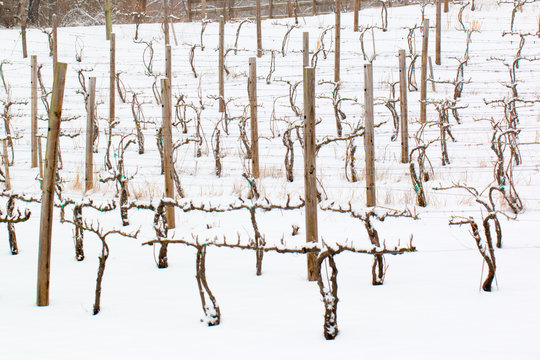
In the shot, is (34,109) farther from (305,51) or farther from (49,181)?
(49,181)

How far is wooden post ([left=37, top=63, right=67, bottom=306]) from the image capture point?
331 cm

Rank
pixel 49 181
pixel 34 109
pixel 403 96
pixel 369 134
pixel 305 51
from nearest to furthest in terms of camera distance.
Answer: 1. pixel 49 181
2. pixel 369 134
3. pixel 403 96
4. pixel 305 51
5. pixel 34 109

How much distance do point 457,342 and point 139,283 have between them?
6.92 feet

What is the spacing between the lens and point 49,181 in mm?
3359

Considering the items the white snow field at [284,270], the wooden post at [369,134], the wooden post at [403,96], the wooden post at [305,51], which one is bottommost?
the white snow field at [284,270]

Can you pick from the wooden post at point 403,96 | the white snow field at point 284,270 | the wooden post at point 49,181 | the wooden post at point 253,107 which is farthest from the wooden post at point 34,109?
the wooden post at point 403,96

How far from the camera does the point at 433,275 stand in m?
3.76

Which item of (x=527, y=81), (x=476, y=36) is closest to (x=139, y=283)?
(x=527, y=81)

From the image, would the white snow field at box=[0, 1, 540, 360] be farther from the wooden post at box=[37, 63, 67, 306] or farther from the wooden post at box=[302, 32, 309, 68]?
the wooden post at box=[302, 32, 309, 68]

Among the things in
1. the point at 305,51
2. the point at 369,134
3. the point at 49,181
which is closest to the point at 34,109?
the point at 305,51

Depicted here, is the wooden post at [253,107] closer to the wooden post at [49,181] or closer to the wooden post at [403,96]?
the wooden post at [403,96]

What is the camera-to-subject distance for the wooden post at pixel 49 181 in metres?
3.31

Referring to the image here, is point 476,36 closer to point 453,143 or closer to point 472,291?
point 453,143

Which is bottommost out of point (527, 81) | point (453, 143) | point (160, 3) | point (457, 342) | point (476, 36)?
point (457, 342)
